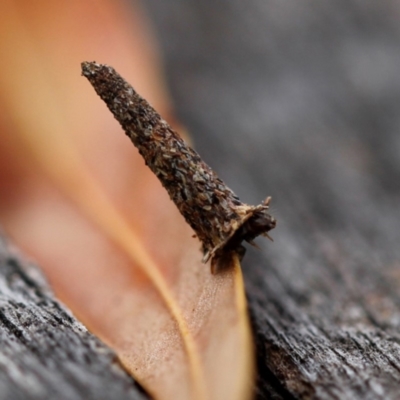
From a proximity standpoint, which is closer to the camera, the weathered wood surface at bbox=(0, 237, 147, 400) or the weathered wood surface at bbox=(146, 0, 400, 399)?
the weathered wood surface at bbox=(0, 237, 147, 400)

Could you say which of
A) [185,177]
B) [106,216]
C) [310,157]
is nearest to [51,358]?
[185,177]

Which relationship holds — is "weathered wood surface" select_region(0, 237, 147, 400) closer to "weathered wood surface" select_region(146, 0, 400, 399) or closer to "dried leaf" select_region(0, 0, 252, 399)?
"dried leaf" select_region(0, 0, 252, 399)

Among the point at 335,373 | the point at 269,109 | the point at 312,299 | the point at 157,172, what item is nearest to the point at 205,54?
the point at 269,109

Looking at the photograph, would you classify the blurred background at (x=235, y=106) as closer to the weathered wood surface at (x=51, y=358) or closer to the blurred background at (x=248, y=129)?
the blurred background at (x=248, y=129)

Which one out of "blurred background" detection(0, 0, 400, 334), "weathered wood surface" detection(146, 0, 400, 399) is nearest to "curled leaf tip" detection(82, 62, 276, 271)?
"weathered wood surface" detection(146, 0, 400, 399)

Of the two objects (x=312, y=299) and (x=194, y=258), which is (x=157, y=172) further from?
(x=312, y=299)

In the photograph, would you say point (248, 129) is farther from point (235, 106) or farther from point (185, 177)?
point (185, 177)

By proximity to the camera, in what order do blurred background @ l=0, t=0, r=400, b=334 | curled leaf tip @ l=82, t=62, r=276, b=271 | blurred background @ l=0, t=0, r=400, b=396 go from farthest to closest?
blurred background @ l=0, t=0, r=400, b=334
blurred background @ l=0, t=0, r=400, b=396
curled leaf tip @ l=82, t=62, r=276, b=271
